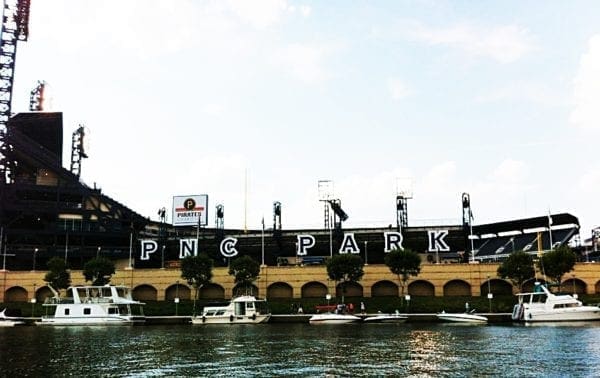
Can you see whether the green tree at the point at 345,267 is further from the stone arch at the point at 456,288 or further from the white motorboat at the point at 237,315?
the stone arch at the point at 456,288

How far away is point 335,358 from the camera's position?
124ft

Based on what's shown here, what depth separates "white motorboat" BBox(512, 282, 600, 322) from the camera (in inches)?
2648

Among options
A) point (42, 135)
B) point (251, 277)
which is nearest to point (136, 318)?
point (251, 277)

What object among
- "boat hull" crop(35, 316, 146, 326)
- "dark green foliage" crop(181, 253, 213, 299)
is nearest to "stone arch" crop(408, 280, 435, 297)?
"dark green foliage" crop(181, 253, 213, 299)

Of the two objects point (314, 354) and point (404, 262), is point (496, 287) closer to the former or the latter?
point (404, 262)

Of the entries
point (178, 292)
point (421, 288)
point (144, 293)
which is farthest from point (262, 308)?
point (421, 288)

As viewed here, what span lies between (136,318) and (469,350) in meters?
50.5

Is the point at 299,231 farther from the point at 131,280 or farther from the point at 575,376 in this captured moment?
the point at 575,376

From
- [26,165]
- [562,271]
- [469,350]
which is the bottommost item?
[469,350]

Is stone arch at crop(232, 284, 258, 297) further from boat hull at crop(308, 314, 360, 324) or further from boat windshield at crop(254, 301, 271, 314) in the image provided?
boat hull at crop(308, 314, 360, 324)

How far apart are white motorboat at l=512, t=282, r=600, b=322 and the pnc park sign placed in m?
30.8

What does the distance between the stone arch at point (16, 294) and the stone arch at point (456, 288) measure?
73348 mm

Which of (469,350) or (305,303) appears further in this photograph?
(305,303)

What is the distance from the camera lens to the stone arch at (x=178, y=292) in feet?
333
